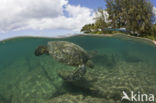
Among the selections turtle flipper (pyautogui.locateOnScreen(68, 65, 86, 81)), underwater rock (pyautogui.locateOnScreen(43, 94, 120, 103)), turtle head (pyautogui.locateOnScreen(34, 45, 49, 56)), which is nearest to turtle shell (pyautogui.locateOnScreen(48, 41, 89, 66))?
turtle flipper (pyautogui.locateOnScreen(68, 65, 86, 81))

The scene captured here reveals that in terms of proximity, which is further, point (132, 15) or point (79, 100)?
point (132, 15)

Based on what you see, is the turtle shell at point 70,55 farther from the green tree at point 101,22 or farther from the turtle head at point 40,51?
the green tree at point 101,22

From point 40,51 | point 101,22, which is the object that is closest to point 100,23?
point 101,22

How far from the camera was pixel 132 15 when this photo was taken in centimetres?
2420

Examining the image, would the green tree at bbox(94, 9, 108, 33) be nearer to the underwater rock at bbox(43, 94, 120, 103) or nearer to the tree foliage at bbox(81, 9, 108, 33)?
the tree foliage at bbox(81, 9, 108, 33)

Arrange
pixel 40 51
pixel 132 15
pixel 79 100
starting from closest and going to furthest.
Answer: pixel 79 100
pixel 40 51
pixel 132 15

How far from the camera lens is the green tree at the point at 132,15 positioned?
73.9 ft

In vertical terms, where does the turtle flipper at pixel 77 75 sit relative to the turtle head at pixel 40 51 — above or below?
below

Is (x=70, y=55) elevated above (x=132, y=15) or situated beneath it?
situated beneath

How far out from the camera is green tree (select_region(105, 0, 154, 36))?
73.9ft

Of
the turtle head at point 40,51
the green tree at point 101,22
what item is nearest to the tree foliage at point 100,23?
the green tree at point 101,22

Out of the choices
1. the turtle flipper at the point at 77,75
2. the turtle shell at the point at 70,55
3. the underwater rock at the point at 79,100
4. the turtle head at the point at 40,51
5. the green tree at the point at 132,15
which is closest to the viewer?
the underwater rock at the point at 79,100

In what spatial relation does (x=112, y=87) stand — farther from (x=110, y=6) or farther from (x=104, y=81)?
(x=110, y=6)

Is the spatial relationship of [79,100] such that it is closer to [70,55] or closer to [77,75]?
[77,75]
